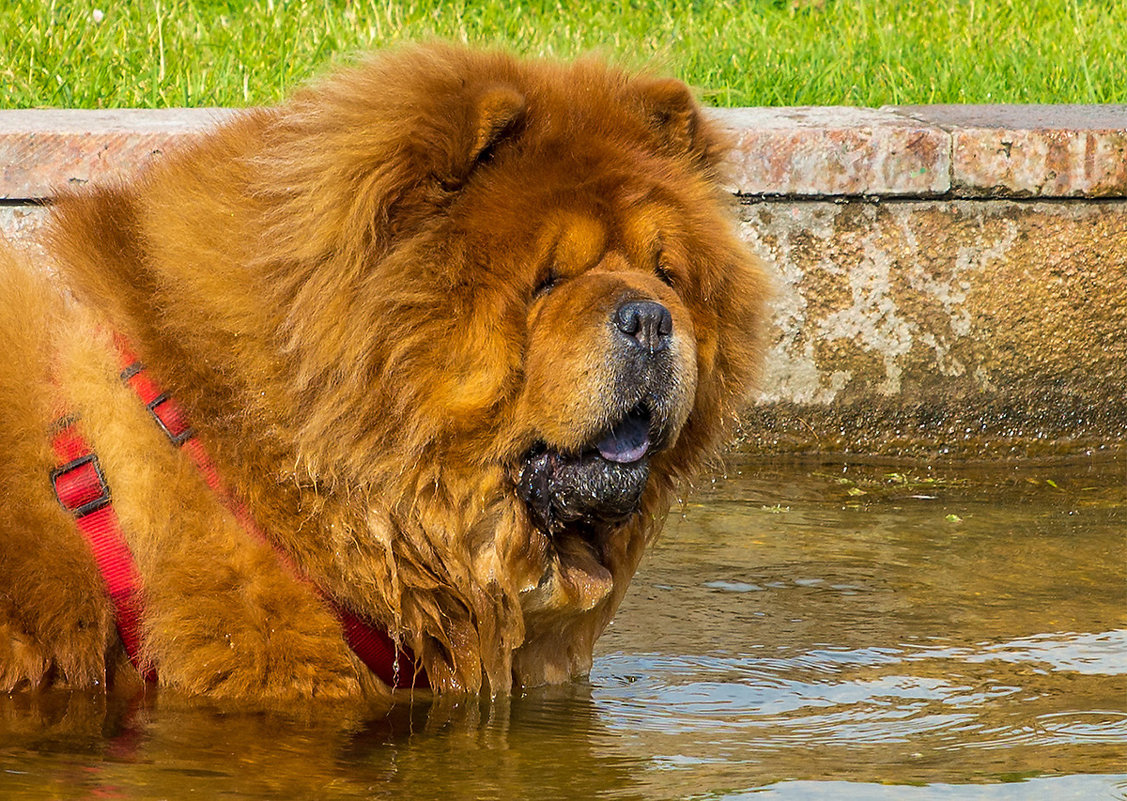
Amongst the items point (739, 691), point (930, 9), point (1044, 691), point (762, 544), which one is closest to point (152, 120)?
point (762, 544)

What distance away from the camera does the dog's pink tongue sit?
10.1 feet

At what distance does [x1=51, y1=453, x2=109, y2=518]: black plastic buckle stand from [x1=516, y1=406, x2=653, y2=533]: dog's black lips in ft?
2.63

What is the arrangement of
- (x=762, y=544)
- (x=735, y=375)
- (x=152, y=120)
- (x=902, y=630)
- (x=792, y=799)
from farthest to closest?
1. (x=152, y=120)
2. (x=762, y=544)
3. (x=902, y=630)
4. (x=735, y=375)
5. (x=792, y=799)

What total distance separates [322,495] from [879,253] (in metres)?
2.80

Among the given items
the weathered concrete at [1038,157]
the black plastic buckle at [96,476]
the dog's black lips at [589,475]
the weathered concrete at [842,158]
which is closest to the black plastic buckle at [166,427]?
the black plastic buckle at [96,476]

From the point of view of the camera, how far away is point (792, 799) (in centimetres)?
271

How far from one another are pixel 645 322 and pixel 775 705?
0.96 metres

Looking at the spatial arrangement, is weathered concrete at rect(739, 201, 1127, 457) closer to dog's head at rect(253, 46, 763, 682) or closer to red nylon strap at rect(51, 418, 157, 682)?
dog's head at rect(253, 46, 763, 682)

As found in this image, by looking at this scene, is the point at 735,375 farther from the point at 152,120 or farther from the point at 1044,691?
the point at 152,120

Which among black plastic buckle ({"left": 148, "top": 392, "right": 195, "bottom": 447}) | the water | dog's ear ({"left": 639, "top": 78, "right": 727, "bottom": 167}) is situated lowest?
the water

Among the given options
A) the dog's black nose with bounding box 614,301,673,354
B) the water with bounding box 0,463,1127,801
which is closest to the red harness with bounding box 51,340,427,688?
the water with bounding box 0,463,1127,801

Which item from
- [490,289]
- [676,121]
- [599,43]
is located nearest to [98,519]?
[490,289]

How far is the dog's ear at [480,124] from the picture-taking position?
9.66ft

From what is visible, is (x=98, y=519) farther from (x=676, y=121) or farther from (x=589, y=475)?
(x=676, y=121)
